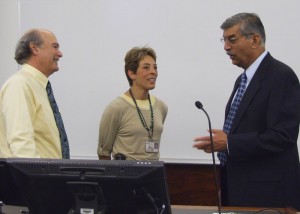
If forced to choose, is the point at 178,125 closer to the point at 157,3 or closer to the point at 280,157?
the point at 157,3

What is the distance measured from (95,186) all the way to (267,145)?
117 cm

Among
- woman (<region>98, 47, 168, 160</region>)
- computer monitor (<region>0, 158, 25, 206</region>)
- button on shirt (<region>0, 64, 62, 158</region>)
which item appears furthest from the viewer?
woman (<region>98, 47, 168, 160</region>)

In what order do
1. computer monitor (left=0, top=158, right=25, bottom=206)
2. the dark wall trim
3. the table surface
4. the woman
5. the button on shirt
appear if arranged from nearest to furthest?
computer monitor (left=0, top=158, right=25, bottom=206)
the table surface
the button on shirt
the woman
the dark wall trim

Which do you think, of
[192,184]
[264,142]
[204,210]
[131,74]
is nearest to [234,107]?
[264,142]

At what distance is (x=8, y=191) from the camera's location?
1.88 metres

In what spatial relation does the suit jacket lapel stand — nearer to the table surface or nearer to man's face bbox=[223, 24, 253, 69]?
man's face bbox=[223, 24, 253, 69]

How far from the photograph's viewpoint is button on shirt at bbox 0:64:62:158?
2.37m

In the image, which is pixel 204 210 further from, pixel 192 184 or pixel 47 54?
pixel 192 184

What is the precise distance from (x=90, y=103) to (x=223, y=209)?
8.06 feet

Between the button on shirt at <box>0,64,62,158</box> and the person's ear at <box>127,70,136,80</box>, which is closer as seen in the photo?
the button on shirt at <box>0,64,62,158</box>

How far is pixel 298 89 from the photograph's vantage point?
252cm

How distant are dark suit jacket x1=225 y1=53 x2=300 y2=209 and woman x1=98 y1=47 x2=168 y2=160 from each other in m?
0.87

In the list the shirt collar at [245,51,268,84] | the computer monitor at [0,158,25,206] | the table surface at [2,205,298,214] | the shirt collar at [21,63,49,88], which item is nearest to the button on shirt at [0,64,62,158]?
the shirt collar at [21,63,49,88]

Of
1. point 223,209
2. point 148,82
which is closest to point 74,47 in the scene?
point 148,82
